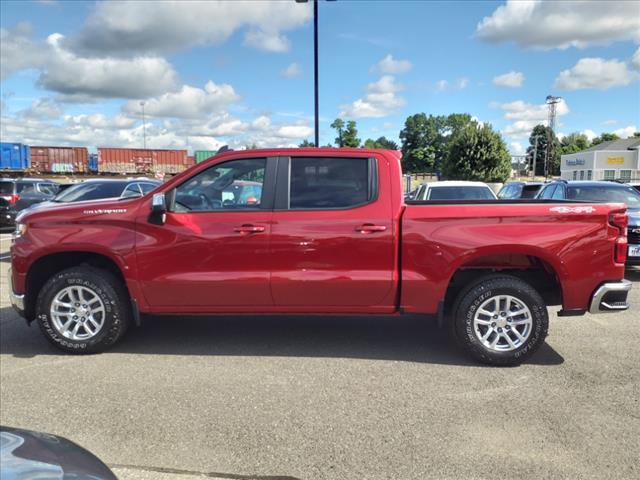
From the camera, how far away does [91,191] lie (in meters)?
10.7

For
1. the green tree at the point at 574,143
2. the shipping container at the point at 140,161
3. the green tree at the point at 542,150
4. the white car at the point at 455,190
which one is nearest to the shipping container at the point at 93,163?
the shipping container at the point at 140,161

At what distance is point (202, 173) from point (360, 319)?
2.63 m

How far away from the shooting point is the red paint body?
4.55 m

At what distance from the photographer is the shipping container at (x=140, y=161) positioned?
5538cm

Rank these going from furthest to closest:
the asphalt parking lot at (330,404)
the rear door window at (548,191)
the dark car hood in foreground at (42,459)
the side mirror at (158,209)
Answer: the rear door window at (548,191) → the side mirror at (158,209) → the asphalt parking lot at (330,404) → the dark car hood in foreground at (42,459)

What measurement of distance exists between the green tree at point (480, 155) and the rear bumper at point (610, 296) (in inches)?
1351

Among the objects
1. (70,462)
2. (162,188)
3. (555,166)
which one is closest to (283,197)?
(162,188)

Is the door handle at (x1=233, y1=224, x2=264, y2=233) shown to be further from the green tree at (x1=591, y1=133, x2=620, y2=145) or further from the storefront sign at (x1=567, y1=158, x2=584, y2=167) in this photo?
the green tree at (x1=591, y1=133, x2=620, y2=145)

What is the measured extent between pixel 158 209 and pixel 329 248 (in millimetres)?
1593

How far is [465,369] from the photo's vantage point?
4.59 meters

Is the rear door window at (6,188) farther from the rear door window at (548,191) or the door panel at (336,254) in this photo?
the rear door window at (548,191)

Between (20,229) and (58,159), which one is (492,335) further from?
(58,159)

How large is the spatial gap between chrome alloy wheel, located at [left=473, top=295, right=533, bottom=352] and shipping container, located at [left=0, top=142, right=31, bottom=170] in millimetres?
52737

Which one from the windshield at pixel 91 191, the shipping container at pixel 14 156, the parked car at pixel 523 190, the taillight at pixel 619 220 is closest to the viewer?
the taillight at pixel 619 220
